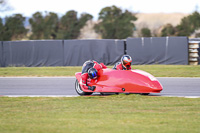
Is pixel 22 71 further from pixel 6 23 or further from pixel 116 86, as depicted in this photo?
pixel 6 23

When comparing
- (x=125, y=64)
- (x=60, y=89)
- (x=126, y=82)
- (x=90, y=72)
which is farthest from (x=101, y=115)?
(x=60, y=89)

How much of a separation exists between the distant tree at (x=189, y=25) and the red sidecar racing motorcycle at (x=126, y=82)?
3598 cm

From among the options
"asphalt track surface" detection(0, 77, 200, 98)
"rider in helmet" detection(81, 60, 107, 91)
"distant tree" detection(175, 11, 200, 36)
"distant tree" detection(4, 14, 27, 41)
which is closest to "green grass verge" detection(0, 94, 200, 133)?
"rider in helmet" detection(81, 60, 107, 91)

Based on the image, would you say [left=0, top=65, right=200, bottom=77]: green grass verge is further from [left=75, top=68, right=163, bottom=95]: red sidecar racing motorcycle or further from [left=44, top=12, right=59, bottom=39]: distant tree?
[left=44, top=12, right=59, bottom=39]: distant tree

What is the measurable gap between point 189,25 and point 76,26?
13752mm

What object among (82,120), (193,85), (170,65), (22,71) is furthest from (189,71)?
(82,120)

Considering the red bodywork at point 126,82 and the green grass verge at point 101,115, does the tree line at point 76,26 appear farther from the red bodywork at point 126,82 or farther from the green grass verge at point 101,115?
the green grass verge at point 101,115

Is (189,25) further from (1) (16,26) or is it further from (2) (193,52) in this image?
(2) (193,52)

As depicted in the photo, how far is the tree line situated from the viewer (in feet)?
139

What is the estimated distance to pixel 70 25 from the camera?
48.1 m

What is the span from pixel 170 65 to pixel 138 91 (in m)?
11.4

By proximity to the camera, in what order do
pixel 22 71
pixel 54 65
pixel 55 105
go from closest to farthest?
1. pixel 55 105
2. pixel 22 71
3. pixel 54 65

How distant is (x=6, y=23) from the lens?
44844mm

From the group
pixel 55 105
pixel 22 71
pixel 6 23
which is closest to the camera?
pixel 55 105
